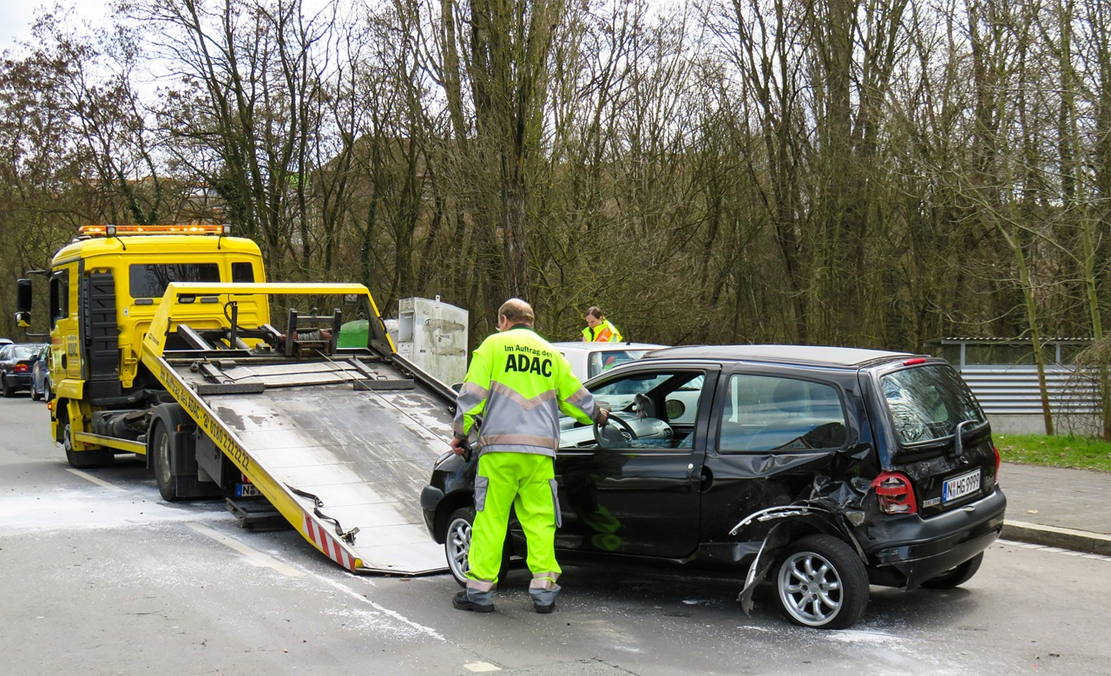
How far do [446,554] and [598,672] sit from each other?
7.20ft

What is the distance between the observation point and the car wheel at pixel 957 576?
6902 mm

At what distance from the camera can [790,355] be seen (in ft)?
20.8

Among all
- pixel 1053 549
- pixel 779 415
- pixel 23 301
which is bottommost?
pixel 1053 549

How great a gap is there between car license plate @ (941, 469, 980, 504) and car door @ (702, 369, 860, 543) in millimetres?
651

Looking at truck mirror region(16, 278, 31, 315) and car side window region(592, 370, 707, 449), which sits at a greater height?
truck mirror region(16, 278, 31, 315)

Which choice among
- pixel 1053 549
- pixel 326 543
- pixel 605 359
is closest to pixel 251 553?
pixel 326 543

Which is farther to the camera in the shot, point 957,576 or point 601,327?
point 601,327

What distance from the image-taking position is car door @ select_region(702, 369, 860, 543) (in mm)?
5969

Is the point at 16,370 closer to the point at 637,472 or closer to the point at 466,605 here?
the point at 466,605

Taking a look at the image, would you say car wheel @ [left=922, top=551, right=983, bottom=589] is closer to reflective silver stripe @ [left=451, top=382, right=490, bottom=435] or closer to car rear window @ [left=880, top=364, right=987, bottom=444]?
car rear window @ [left=880, top=364, right=987, bottom=444]

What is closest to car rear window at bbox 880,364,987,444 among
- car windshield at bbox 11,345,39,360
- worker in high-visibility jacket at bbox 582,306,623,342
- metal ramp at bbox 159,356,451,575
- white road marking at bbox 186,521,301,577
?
metal ramp at bbox 159,356,451,575

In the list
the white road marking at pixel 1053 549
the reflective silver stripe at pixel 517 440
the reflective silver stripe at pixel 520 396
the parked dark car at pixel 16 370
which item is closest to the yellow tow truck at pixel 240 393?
the reflective silver stripe at pixel 517 440

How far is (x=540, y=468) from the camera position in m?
6.38

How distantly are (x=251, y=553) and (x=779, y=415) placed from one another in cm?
428
